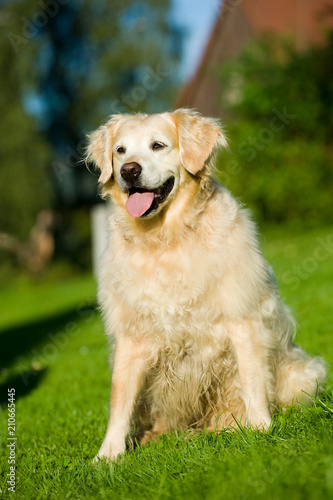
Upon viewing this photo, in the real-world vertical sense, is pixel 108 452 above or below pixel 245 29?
below

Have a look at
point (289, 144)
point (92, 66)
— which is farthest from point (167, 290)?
point (92, 66)

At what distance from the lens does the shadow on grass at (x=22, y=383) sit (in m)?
5.50

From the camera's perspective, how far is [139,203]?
3371 mm

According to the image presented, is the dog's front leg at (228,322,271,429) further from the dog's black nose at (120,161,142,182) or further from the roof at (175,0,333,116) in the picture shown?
the roof at (175,0,333,116)

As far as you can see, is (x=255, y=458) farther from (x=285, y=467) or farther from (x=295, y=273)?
(x=295, y=273)

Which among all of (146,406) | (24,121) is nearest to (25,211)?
(24,121)

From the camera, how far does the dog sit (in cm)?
315

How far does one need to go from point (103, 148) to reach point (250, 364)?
1.64 metres

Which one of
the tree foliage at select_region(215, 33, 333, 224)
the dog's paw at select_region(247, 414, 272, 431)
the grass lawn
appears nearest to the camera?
the grass lawn

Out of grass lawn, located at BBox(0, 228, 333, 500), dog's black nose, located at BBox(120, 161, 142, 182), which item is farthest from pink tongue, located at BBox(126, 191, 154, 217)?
grass lawn, located at BBox(0, 228, 333, 500)

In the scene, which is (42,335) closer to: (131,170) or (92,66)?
(131,170)

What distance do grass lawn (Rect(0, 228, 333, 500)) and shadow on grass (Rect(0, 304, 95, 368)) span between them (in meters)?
0.14

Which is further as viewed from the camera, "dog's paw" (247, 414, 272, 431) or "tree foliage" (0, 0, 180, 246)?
"tree foliage" (0, 0, 180, 246)

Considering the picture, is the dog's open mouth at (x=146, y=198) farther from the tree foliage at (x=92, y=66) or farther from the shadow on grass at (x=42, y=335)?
the tree foliage at (x=92, y=66)
